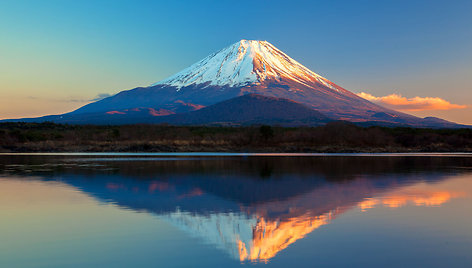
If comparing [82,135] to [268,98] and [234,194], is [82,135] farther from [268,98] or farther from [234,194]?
[268,98]

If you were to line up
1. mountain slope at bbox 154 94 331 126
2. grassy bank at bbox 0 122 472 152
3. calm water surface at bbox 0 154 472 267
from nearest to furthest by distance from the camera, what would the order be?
calm water surface at bbox 0 154 472 267, grassy bank at bbox 0 122 472 152, mountain slope at bbox 154 94 331 126

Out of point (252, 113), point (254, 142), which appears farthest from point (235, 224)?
point (252, 113)

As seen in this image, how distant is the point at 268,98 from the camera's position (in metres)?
181

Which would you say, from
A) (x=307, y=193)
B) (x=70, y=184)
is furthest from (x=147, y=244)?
(x=70, y=184)

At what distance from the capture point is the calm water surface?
24.4 ft

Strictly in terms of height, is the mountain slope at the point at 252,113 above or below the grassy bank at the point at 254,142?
above

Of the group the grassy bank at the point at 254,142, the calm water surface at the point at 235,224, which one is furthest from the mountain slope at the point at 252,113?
the calm water surface at the point at 235,224

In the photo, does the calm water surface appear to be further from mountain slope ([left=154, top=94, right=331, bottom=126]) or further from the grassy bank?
mountain slope ([left=154, top=94, right=331, bottom=126])

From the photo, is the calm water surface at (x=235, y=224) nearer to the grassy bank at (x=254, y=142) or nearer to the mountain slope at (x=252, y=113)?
the grassy bank at (x=254, y=142)

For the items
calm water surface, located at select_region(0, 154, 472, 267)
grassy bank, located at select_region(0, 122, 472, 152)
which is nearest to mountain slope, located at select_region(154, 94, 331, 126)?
grassy bank, located at select_region(0, 122, 472, 152)

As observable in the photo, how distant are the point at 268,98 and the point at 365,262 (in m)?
175

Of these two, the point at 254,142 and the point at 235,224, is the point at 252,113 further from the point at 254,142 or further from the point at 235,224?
the point at 235,224

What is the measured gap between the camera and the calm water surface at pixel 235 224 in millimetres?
7430

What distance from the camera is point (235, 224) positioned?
32.8 ft
